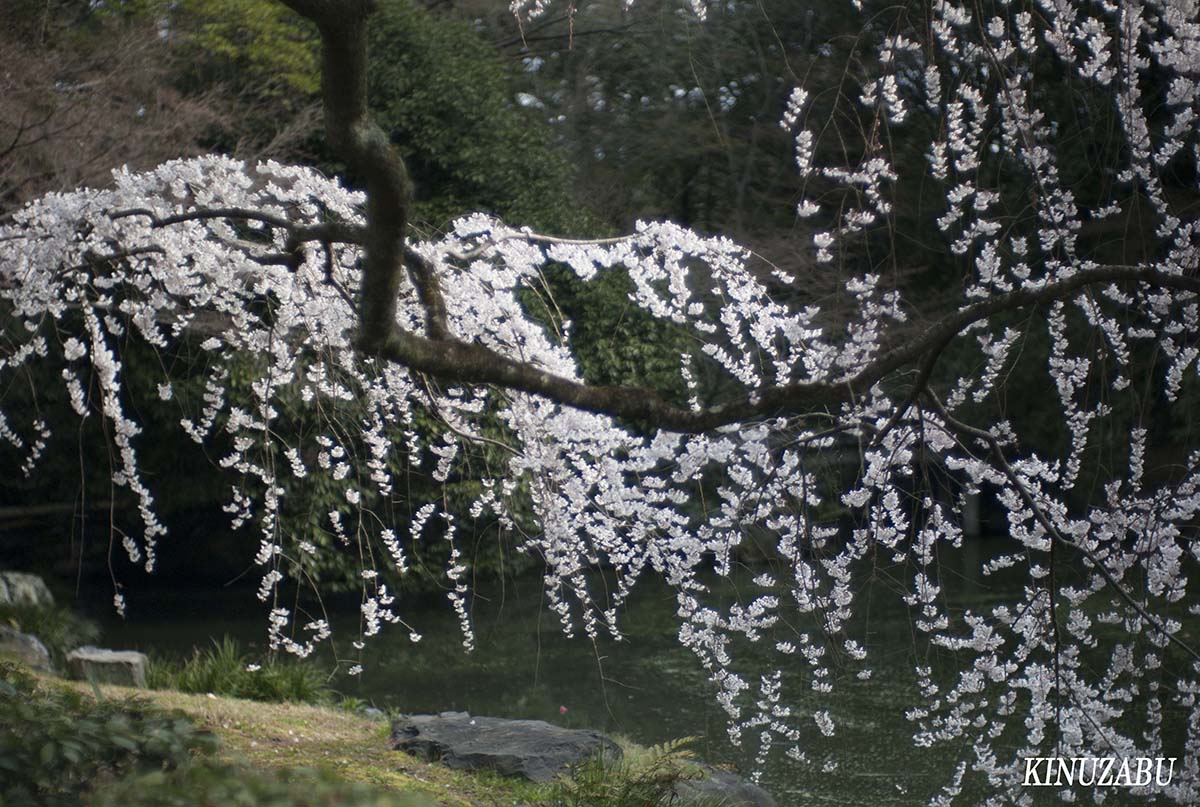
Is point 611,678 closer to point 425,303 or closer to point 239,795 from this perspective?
point 425,303

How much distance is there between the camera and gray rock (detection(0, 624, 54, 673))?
4984 mm

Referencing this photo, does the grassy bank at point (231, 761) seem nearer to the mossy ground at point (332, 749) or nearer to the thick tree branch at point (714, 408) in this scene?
the mossy ground at point (332, 749)

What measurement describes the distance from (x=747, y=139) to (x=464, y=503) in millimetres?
5580

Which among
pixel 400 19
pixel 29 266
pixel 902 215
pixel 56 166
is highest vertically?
pixel 400 19

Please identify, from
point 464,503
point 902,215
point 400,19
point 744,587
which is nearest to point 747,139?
point 902,215

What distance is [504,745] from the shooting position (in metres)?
4.18

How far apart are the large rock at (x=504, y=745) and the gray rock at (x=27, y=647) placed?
5.96 ft

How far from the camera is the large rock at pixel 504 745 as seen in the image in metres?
4.01

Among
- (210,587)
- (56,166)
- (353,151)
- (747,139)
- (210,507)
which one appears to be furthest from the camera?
(747,139)

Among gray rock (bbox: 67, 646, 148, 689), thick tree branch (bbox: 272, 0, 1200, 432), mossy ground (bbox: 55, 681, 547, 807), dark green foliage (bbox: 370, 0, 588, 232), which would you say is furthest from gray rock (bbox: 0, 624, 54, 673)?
dark green foliage (bbox: 370, 0, 588, 232)

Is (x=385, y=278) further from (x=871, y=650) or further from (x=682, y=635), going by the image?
(x=871, y=650)

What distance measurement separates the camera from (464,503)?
751 centimetres

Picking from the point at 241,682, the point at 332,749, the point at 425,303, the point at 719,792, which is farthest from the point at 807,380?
the point at 241,682

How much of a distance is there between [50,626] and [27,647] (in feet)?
1.86
